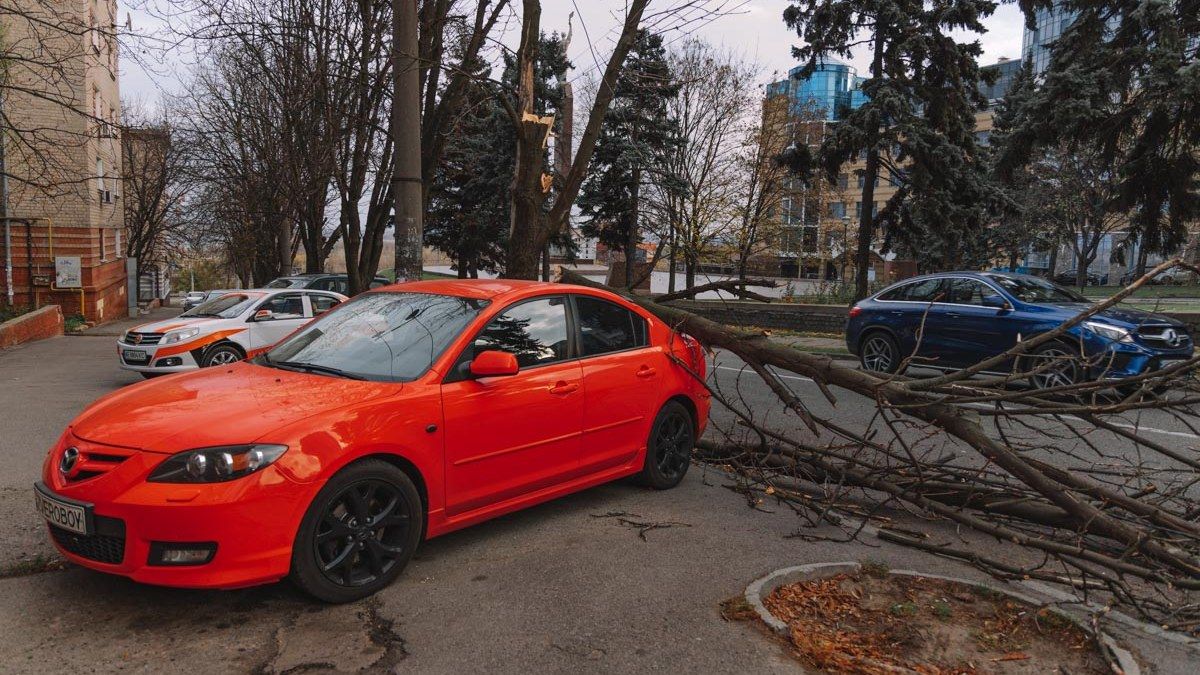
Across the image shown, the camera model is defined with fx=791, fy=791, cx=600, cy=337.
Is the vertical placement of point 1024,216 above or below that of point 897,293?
above

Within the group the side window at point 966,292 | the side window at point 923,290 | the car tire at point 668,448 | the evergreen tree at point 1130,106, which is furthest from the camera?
the evergreen tree at point 1130,106

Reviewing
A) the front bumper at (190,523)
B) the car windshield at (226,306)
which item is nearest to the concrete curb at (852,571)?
the front bumper at (190,523)

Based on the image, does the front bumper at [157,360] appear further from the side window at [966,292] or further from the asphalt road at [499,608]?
the side window at [966,292]

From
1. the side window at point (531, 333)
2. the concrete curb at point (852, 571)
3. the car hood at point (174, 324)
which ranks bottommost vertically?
the concrete curb at point (852, 571)

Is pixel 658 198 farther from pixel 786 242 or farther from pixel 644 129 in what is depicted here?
pixel 786 242

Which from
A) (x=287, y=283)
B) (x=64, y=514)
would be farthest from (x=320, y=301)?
(x=287, y=283)

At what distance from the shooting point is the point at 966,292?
438 inches

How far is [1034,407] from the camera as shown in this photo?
211 inches

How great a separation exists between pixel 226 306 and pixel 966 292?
11.1 m

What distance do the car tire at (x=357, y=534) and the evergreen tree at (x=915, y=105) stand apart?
785 inches

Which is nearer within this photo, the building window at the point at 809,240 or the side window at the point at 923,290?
the side window at the point at 923,290

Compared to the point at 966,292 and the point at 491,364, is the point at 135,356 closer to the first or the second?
the point at 491,364

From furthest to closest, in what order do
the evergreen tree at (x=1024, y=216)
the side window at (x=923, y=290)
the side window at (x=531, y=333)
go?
the evergreen tree at (x=1024, y=216)
the side window at (x=923, y=290)
the side window at (x=531, y=333)

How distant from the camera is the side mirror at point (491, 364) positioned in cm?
436
